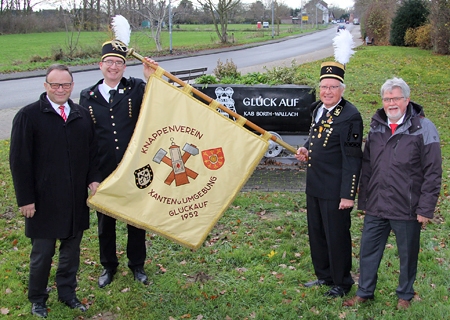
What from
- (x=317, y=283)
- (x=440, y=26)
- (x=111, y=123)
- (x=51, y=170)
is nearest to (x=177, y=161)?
(x=111, y=123)

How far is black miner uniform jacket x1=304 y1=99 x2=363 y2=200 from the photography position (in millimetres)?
4148

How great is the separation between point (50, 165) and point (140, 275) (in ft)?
5.07

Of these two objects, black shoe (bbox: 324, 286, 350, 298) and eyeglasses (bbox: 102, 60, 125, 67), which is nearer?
eyeglasses (bbox: 102, 60, 125, 67)

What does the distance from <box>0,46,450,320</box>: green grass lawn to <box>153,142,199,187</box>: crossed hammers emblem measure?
1.19m

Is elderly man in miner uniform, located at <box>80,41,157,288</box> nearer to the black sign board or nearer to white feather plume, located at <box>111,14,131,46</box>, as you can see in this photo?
white feather plume, located at <box>111,14,131,46</box>

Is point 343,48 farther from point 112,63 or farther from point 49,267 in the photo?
point 49,267

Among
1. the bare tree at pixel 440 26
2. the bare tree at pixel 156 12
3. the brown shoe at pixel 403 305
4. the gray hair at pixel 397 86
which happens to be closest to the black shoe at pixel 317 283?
the brown shoe at pixel 403 305

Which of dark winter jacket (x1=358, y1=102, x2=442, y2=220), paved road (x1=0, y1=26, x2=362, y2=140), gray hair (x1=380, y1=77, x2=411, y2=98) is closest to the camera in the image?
dark winter jacket (x1=358, y1=102, x2=442, y2=220)

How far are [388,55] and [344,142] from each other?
2413cm

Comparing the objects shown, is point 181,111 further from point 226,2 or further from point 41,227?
point 226,2

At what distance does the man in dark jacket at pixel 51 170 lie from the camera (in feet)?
12.7

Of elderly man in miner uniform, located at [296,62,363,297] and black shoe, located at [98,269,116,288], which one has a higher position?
elderly man in miner uniform, located at [296,62,363,297]

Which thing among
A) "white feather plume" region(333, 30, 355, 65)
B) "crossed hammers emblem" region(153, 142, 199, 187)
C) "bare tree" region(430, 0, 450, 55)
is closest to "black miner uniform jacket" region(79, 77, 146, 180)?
"crossed hammers emblem" region(153, 142, 199, 187)

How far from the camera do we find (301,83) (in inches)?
343
